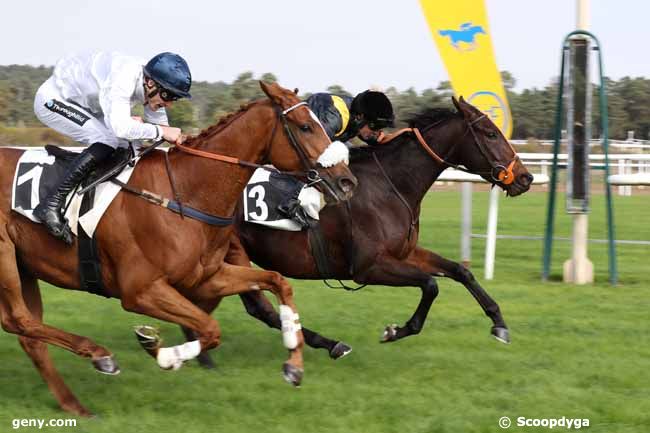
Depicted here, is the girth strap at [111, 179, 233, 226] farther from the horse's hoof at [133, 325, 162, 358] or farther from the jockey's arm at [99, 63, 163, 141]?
the horse's hoof at [133, 325, 162, 358]

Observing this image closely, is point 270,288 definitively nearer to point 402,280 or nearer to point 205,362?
point 205,362

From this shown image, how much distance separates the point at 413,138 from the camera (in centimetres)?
634

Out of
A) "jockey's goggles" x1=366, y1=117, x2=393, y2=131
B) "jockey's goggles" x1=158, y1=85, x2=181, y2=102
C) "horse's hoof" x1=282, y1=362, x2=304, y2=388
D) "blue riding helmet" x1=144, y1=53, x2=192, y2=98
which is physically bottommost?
"horse's hoof" x1=282, y1=362, x2=304, y2=388

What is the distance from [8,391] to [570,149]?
5.33 meters

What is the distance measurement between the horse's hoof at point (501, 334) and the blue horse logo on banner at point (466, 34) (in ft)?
11.5

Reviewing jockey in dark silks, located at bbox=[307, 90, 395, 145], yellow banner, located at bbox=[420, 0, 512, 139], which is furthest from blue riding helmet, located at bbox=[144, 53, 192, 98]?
yellow banner, located at bbox=[420, 0, 512, 139]

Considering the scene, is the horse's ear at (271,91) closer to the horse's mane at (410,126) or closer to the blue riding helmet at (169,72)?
the blue riding helmet at (169,72)

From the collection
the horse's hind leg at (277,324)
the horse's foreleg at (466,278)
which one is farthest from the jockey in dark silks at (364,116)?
the horse's hind leg at (277,324)

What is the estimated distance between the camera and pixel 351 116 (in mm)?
6398

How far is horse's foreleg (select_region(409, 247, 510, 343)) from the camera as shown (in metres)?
5.99

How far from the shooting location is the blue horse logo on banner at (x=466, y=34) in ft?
28.5

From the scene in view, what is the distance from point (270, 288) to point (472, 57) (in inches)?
177

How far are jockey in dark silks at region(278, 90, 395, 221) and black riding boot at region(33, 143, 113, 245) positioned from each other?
4.63ft

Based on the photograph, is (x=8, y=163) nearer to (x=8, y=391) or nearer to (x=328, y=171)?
(x=8, y=391)
